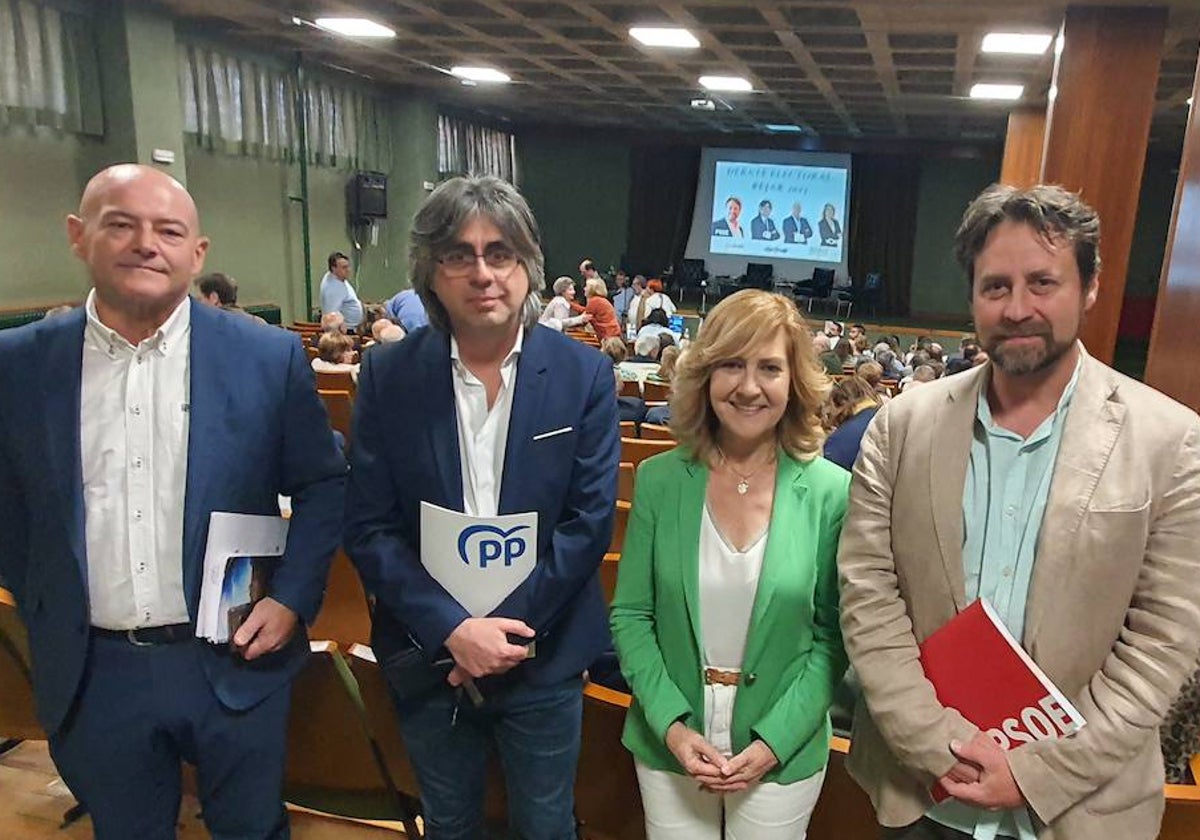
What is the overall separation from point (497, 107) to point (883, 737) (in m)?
14.2

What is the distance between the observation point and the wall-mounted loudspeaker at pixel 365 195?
1155 cm

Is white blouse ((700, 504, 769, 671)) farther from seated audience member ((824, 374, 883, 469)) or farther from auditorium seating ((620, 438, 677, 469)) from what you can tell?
auditorium seating ((620, 438, 677, 469))

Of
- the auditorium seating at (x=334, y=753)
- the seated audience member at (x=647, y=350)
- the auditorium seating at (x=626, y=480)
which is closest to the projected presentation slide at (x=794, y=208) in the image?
the seated audience member at (x=647, y=350)

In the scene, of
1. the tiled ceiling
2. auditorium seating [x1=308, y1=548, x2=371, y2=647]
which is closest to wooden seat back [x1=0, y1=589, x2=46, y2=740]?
auditorium seating [x1=308, y1=548, x2=371, y2=647]

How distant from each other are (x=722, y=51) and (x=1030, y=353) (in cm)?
805

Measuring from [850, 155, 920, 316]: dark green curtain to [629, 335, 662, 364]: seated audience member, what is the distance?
34.3 feet

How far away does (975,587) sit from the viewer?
131cm

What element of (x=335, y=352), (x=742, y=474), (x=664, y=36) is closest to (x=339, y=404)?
(x=335, y=352)

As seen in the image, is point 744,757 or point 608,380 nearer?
point 744,757

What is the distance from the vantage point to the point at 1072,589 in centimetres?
123

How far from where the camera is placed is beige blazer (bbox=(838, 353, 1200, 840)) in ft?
3.99

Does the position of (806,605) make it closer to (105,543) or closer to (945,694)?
(945,694)

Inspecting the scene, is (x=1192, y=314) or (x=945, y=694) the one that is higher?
(x=1192, y=314)

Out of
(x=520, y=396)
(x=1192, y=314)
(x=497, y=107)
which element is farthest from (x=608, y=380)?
(x=497, y=107)
